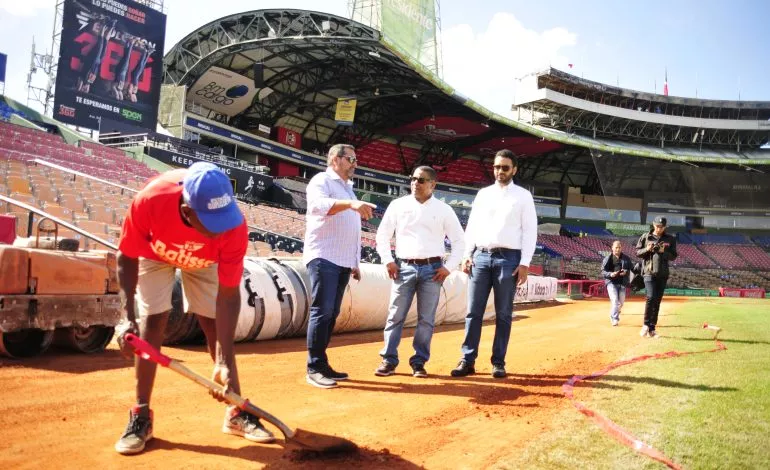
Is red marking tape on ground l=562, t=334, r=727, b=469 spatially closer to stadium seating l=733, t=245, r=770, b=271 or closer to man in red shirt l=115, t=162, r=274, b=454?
man in red shirt l=115, t=162, r=274, b=454

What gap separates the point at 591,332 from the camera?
10453 millimetres

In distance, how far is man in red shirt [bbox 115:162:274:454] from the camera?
2805mm

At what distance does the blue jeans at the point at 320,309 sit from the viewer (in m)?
4.77

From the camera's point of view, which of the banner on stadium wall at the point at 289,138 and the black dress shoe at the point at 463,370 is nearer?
the black dress shoe at the point at 463,370

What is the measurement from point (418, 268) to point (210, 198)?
2.99 meters

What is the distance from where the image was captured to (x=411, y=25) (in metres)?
32.9

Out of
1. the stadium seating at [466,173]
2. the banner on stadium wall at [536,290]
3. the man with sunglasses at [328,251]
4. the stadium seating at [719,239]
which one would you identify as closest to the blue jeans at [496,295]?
the man with sunglasses at [328,251]

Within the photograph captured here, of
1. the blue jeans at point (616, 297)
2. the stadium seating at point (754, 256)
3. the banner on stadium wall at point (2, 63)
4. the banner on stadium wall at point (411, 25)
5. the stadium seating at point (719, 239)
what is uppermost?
the banner on stadium wall at point (411, 25)

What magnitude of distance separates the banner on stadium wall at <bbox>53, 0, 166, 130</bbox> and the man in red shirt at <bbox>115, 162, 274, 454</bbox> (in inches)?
1057

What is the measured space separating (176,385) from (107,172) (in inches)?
697

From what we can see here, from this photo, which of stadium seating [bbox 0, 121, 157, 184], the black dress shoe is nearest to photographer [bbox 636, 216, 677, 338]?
the black dress shoe

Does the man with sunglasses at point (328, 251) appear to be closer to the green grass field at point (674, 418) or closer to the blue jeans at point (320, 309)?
the blue jeans at point (320, 309)

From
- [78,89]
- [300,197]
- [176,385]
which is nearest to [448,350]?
[176,385]

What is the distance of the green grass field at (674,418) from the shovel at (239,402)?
0.94 metres
